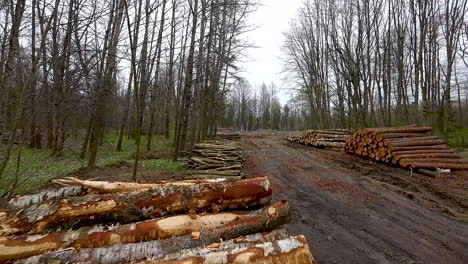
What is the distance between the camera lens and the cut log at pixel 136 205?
245 cm

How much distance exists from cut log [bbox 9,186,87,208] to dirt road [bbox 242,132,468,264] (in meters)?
3.16

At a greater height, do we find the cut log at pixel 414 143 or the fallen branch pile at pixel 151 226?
the cut log at pixel 414 143

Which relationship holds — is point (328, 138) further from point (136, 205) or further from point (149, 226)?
point (149, 226)

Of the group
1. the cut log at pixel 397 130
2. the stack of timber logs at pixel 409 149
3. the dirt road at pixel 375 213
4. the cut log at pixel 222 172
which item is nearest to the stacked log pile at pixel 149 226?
the dirt road at pixel 375 213

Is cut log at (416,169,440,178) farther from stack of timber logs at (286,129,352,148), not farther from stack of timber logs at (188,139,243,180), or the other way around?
stack of timber logs at (188,139,243,180)

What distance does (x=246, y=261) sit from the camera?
1.92m

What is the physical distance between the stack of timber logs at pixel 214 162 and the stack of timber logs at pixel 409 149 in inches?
Answer: 210

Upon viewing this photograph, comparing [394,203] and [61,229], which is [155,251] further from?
[394,203]

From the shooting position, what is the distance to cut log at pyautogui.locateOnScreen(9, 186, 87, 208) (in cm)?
281

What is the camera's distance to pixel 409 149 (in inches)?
356

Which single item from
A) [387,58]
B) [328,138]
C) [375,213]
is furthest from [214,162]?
[387,58]

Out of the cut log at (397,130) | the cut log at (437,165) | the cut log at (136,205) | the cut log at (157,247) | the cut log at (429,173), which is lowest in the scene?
the cut log at (429,173)

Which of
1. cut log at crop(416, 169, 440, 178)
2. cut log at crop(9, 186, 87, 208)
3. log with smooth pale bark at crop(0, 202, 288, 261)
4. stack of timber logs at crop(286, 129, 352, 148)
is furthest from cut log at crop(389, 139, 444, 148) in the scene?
cut log at crop(9, 186, 87, 208)

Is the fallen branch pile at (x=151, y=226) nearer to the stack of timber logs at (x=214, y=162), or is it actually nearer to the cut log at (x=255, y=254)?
the cut log at (x=255, y=254)
